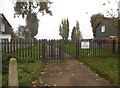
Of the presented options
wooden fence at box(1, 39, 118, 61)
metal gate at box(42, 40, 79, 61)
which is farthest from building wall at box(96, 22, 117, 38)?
metal gate at box(42, 40, 79, 61)

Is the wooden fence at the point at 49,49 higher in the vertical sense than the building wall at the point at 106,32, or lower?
lower

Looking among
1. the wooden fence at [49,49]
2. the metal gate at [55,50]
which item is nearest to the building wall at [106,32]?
the wooden fence at [49,49]

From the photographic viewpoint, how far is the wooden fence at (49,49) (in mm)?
18781

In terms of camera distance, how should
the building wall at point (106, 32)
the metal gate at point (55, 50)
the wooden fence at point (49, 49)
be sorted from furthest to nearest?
the building wall at point (106, 32) < the metal gate at point (55, 50) < the wooden fence at point (49, 49)

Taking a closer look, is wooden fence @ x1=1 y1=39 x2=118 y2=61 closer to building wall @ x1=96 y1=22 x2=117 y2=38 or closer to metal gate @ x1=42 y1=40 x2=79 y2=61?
metal gate @ x1=42 y1=40 x2=79 y2=61

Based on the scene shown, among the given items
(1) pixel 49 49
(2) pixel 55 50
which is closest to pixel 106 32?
(2) pixel 55 50

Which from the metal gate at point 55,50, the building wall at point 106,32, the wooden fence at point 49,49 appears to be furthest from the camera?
the building wall at point 106,32

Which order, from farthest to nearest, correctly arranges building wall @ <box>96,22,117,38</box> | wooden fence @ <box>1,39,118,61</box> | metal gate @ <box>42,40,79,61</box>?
building wall @ <box>96,22,117,38</box> < metal gate @ <box>42,40,79,61</box> < wooden fence @ <box>1,39,118,61</box>

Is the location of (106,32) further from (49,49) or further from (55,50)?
(49,49)

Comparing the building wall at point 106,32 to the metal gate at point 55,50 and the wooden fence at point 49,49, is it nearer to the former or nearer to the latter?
the wooden fence at point 49,49

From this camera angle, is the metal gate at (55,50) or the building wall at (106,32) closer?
the metal gate at (55,50)

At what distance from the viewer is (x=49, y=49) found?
755 inches

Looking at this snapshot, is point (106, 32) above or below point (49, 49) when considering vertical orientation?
above

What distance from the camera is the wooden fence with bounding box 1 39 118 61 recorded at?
61.6 feet
